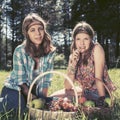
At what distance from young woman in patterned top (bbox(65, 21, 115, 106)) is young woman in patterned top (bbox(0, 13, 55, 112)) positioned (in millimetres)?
357

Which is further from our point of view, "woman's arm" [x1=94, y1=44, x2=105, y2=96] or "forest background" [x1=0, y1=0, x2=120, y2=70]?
"forest background" [x1=0, y1=0, x2=120, y2=70]

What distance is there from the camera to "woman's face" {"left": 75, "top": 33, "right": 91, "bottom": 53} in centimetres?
514

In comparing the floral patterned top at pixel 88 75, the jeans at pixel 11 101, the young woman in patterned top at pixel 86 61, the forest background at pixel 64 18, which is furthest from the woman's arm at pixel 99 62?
the forest background at pixel 64 18

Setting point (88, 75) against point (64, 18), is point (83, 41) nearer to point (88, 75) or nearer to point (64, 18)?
point (88, 75)

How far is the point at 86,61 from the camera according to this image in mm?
5242

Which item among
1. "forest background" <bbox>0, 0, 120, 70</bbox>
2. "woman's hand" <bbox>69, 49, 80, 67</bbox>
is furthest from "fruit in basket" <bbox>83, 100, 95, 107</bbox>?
"forest background" <bbox>0, 0, 120, 70</bbox>

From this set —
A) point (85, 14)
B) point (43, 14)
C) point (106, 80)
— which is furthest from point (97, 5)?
point (106, 80)

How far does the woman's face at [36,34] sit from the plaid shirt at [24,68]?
0.56ft

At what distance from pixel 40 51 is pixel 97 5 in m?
31.1

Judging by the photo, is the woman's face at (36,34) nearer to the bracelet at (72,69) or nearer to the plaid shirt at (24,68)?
the plaid shirt at (24,68)

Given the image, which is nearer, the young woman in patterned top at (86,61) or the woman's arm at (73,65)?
the young woman in patterned top at (86,61)

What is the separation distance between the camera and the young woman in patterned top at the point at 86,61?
5.09m

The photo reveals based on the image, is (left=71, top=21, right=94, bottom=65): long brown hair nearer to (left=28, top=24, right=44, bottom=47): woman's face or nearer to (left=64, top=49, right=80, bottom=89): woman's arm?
(left=64, top=49, right=80, bottom=89): woman's arm

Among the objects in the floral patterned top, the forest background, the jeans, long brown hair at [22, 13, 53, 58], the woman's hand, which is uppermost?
the forest background
